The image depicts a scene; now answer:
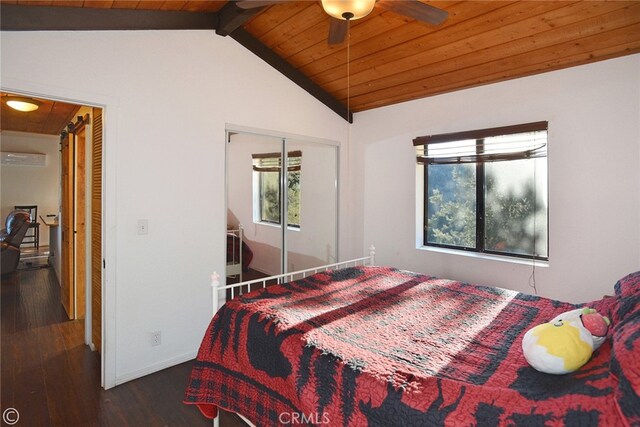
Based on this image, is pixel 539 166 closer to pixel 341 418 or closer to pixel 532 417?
pixel 532 417

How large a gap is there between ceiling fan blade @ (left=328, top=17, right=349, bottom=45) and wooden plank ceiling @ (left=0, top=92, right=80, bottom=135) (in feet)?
9.50

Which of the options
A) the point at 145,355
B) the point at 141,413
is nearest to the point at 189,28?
the point at 145,355

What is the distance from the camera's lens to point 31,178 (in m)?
7.23

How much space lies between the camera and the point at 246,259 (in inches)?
133

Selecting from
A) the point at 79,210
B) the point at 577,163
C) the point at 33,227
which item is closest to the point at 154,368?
the point at 79,210

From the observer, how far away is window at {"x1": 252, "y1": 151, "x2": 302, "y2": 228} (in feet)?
11.4

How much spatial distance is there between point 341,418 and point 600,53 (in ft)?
9.68

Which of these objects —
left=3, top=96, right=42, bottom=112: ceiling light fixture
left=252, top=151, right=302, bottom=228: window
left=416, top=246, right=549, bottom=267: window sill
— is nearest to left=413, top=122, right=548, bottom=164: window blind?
left=416, top=246, right=549, bottom=267: window sill

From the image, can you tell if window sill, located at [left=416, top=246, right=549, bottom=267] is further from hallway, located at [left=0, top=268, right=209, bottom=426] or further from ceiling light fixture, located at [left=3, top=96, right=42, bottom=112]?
ceiling light fixture, located at [left=3, top=96, right=42, bottom=112]

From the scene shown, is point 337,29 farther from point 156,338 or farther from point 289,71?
point 156,338

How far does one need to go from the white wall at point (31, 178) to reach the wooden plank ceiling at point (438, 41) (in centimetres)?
618

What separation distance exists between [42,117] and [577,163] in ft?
20.1

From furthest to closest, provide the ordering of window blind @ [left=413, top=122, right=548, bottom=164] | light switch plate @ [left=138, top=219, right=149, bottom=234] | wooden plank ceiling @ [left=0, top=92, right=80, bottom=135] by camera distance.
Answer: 1. wooden plank ceiling @ [left=0, top=92, right=80, bottom=135]
2. window blind @ [left=413, top=122, right=548, bottom=164]
3. light switch plate @ [left=138, top=219, right=149, bottom=234]

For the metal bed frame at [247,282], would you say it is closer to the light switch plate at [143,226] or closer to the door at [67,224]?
the light switch plate at [143,226]
